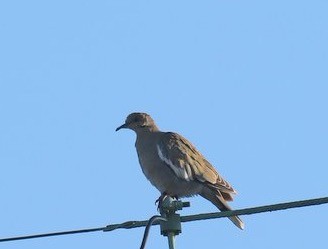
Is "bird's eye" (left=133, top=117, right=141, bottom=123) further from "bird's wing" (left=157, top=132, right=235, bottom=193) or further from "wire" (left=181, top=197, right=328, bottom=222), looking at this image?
"wire" (left=181, top=197, right=328, bottom=222)

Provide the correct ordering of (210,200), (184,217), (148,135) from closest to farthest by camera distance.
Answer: (184,217) < (210,200) < (148,135)

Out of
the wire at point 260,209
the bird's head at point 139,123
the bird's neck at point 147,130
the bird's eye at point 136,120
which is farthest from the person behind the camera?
the bird's eye at point 136,120

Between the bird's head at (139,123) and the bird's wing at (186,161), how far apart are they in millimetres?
397

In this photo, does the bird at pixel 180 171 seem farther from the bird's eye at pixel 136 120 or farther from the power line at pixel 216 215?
the power line at pixel 216 215

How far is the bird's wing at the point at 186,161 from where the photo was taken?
11.6 metres

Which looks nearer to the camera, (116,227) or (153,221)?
(153,221)

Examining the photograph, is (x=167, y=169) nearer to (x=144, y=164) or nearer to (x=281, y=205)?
(x=144, y=164)

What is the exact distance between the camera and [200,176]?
38.4 feet

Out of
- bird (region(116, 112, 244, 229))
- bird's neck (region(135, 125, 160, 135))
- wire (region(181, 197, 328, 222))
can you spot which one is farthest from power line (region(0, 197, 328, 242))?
bird's neck (region(135, 125, 160, 135))

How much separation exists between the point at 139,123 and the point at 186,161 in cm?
108

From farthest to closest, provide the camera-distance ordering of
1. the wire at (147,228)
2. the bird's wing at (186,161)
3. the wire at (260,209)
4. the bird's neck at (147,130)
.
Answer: the bird's neck at (147,130) < the bird's wing at (186,161) < the wire at (260,209) < the wire at (147,228)

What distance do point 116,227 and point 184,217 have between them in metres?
0.55

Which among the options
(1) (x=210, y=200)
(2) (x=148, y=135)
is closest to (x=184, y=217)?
(1) (x=210, y=200)

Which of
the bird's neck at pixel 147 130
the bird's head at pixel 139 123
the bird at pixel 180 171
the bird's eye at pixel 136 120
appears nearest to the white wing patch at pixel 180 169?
the bird at pixel 180 171
